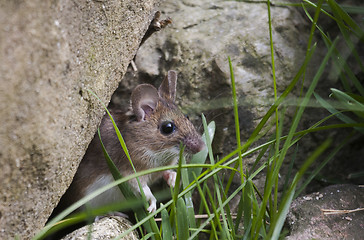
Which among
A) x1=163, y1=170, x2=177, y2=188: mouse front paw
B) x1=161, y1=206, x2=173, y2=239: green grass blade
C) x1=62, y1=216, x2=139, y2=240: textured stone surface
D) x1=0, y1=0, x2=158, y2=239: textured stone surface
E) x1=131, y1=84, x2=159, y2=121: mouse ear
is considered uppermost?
x1=0, y1=0, x2=158, y2=239: textured stone surface

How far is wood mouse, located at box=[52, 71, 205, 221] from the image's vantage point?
3.67 meters

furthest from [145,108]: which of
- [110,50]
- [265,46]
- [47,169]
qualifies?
[47,169]

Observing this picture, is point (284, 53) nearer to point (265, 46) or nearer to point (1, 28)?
point (265, 46)

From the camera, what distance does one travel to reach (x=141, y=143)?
12.3ft

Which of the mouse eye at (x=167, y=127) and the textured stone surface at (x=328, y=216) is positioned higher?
the mouse eye at (x=167, y=127)

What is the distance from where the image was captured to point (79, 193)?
3.72 meters

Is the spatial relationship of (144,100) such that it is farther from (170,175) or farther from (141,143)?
(170,175)

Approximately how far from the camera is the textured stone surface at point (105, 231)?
284 cm

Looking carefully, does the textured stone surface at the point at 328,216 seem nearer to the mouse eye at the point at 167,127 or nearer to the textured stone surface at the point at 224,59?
the textured stone surface at the point at 224,59

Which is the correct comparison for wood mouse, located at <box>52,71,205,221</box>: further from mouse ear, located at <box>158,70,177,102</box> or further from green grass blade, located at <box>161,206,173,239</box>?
green grass blade, located at <box>161,206,173,239</box>

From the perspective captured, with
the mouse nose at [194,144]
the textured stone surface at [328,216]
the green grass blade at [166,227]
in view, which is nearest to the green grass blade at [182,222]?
the green grass blade at [166,227]

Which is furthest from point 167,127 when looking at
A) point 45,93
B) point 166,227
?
point 45,93

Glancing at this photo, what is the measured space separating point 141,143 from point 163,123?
0.81ft

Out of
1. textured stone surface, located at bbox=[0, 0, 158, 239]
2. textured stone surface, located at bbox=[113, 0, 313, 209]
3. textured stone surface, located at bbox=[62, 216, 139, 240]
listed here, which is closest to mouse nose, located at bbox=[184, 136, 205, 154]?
textured stone surface, located at bbox=[113, 0, 313, 209]
